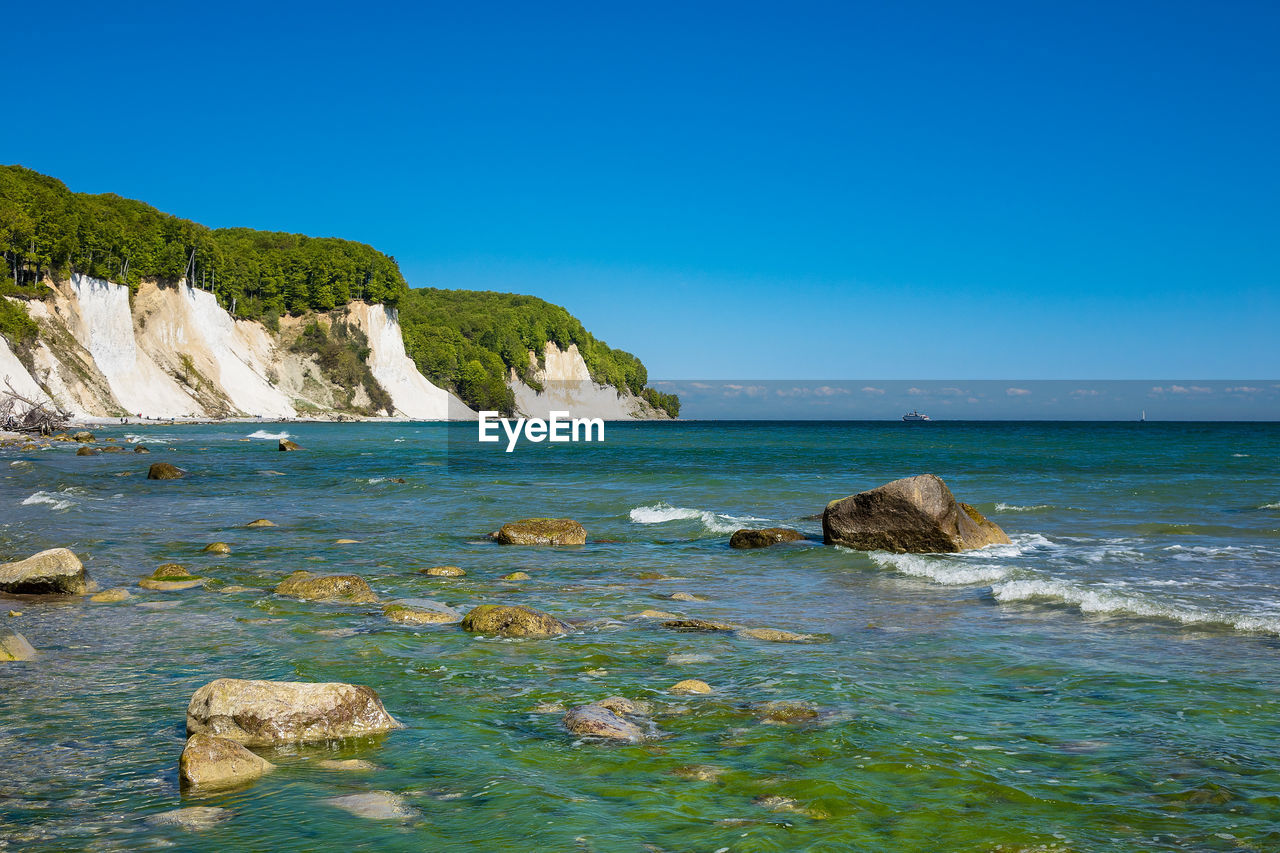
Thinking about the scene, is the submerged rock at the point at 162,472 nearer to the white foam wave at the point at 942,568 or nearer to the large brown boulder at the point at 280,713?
the white foam wave at the point at 942,568

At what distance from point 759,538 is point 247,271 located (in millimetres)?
111805

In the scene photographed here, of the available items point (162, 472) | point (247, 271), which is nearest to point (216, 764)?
point (162, 472)

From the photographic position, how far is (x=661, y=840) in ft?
17.7

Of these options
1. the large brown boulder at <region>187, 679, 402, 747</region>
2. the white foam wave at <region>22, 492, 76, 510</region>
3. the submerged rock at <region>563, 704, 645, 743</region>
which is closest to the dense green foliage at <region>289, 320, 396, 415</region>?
the white foam wave at <region>22, 492, 76, 510</region>

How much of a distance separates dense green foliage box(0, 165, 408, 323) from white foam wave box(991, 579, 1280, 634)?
79.5 meters

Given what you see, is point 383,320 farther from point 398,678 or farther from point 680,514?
point 398,678

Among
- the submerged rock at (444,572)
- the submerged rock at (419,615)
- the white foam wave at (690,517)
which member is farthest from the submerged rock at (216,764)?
the white foam wave at (690,517)

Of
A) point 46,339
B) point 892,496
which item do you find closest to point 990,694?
point 892,496

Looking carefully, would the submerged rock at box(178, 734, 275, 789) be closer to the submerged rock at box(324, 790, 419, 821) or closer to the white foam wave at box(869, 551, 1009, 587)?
the submerged rock at box(324, 790, 419, 821)

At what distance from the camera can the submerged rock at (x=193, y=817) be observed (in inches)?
215

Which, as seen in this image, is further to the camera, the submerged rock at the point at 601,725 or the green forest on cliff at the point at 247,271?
the green forest on cliff at the point at 247,271

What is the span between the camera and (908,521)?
17656mm

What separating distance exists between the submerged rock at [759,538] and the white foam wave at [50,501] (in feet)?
55.6

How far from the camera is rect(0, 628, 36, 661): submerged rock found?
909 cm
